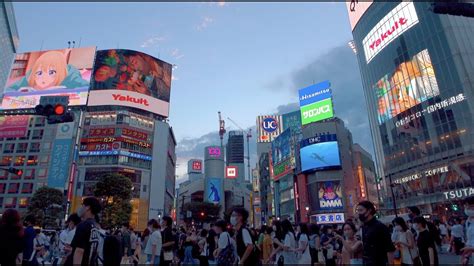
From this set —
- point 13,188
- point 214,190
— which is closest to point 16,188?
point 13,188

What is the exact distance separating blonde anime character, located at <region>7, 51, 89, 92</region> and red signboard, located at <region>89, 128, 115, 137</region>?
9257mm

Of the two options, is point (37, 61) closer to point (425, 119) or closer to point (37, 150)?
point (37, 150)

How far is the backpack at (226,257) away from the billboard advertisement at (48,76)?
62.1m

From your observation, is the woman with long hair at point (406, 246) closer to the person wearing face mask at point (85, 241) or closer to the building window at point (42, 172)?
the person wearing face mask at point (85, 241)

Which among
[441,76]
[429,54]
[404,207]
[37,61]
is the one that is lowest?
[404,207]

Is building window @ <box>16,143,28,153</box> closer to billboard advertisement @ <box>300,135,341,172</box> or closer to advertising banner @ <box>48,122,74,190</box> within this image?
advertising banner @ <box>48,122,74,190</box>

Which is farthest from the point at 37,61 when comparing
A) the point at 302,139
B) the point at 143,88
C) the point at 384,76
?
the point at 384,76

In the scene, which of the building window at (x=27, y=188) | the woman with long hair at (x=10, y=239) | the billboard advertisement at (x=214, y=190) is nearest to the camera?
the woman with long hair at (x=10, y=239)

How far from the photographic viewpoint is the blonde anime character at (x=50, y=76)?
62188 millimetres

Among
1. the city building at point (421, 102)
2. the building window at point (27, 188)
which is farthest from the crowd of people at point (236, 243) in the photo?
the building window at point (27, 188)

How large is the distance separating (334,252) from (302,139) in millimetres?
47844

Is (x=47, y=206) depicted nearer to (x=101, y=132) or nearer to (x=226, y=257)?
(x=101, y=132)

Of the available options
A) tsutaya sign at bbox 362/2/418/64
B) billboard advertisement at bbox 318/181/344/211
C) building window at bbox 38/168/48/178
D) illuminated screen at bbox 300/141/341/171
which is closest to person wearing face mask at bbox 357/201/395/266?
tsutaya sign at bbox 362/2/418/64

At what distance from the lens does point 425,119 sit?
41.5 meters
